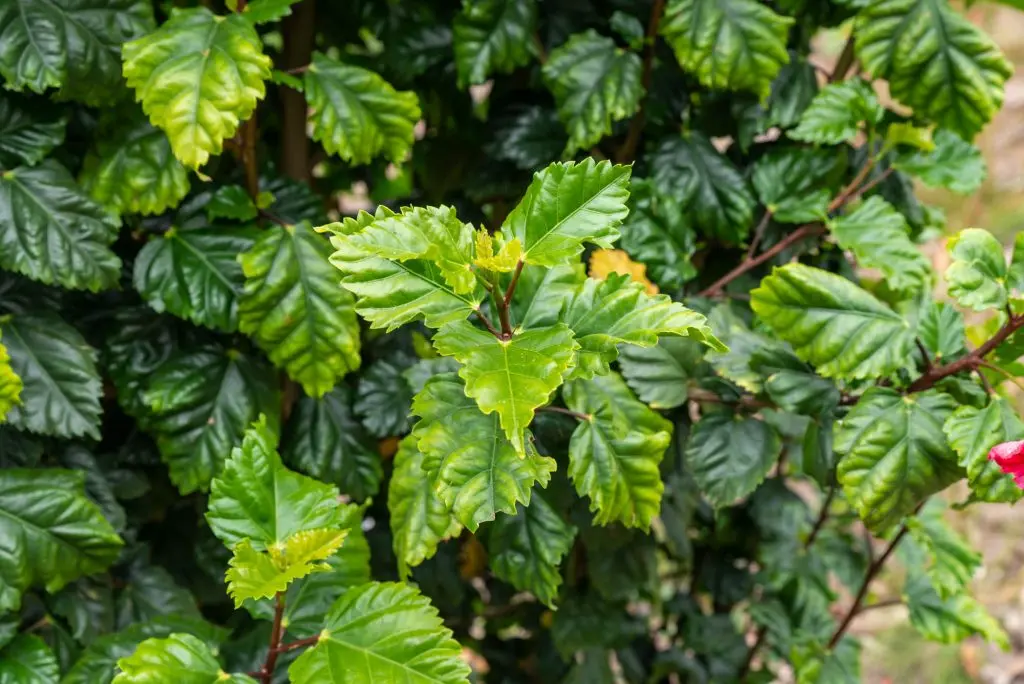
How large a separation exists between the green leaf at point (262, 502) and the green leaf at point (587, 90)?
1.92ft

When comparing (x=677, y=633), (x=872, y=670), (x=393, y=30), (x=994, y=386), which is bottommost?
(x=872, y=670)

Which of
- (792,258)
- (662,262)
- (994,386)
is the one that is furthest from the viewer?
(792,258)

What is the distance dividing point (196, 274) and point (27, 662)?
A: 1.71 ft

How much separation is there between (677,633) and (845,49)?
1.16 metres

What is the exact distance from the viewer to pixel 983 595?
2.75 m

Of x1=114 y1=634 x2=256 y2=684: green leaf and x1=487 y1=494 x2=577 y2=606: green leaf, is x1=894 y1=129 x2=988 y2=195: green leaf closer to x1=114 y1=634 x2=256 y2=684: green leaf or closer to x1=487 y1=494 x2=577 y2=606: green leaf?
x1=487 y1=494 x2=577 y2=606: green leaf

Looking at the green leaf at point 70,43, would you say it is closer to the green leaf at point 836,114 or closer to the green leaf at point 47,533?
the green leaf at point 47,533

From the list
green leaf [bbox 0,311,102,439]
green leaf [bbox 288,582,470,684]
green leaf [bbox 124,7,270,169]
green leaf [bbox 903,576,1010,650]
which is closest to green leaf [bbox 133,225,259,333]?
green leaf [bbox 0,311,102,439]

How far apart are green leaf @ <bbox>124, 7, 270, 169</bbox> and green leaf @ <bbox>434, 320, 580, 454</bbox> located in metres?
0.37

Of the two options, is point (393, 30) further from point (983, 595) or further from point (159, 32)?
point (983, 595)

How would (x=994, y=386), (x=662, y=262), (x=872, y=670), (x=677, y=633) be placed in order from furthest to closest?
(x=872, y=670) < (x=677, y=633) < (x=662, y=262) < (x=994, y=386)

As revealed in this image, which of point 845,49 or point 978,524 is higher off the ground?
point 845,49

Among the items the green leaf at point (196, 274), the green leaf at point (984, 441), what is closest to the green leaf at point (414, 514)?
the green leaf at point (196, 274)

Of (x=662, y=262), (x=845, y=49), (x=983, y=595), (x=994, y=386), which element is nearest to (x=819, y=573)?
(x=994, y=386)
